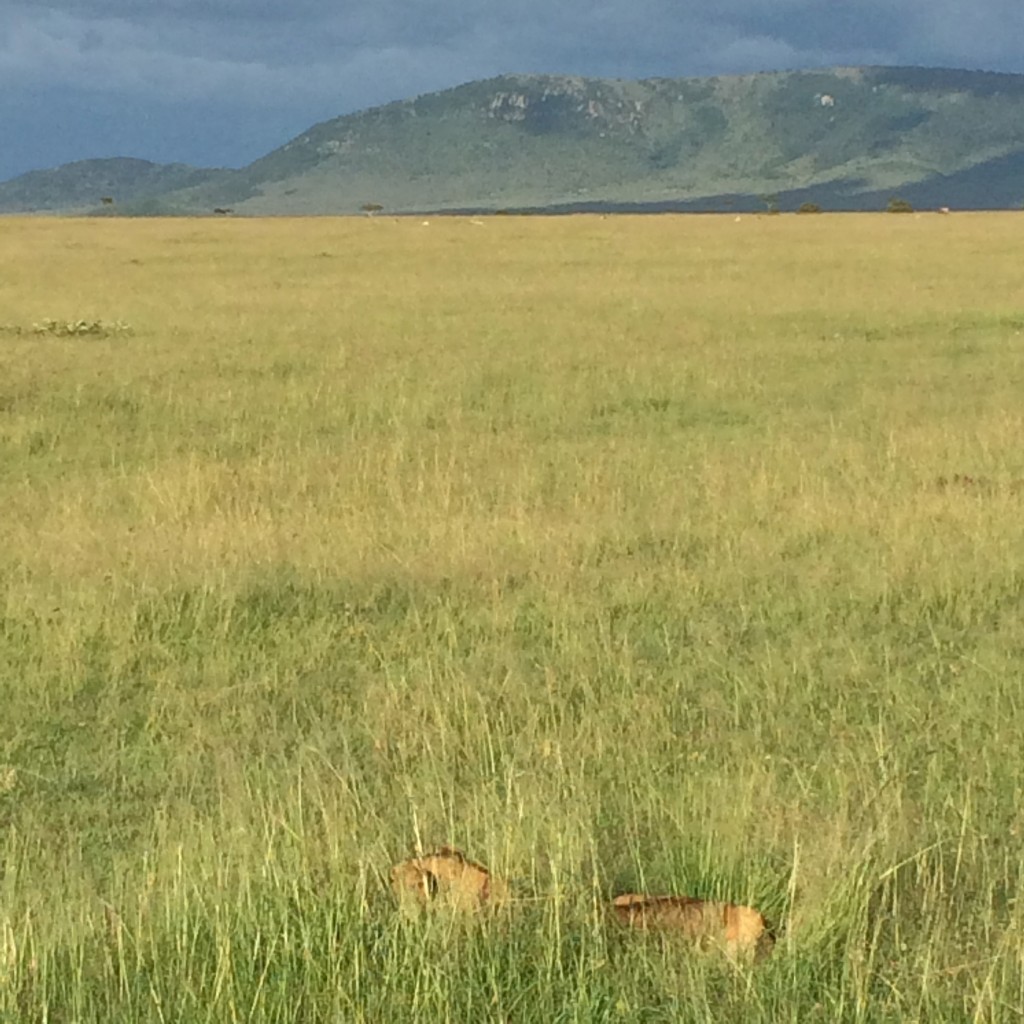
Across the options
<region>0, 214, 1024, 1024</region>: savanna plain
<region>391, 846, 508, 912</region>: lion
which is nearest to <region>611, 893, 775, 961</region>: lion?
<region>0, 214, 1024, 1024</region>: savanna plain

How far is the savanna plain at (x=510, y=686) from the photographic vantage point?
13.0 feet

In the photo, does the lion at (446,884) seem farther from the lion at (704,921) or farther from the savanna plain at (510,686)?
the lion at (704,921)

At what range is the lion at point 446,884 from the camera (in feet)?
13.5

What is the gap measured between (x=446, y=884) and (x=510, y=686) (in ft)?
8.22

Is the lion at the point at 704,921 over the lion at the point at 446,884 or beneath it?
beneath

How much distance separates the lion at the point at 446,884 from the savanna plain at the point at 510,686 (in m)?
0.07

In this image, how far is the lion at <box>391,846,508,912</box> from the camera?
412 cm

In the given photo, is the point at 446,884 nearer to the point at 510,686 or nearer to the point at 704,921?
the point at 704,921

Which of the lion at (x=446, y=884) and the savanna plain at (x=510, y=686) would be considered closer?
the savanna plain at (x=510, y=686)

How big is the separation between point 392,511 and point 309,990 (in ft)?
21.9

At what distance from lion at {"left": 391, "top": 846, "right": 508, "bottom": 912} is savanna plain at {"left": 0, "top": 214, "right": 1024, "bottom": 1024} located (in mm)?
73

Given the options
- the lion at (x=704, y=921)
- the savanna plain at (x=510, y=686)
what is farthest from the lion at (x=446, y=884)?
the lion at (x=704, y=921)

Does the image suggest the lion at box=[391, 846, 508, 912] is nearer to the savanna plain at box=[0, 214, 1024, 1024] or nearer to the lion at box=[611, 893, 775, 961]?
the savanna plain at box=[0, 214, 1024, 1024]

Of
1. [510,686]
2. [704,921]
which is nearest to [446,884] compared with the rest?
[704,921]
